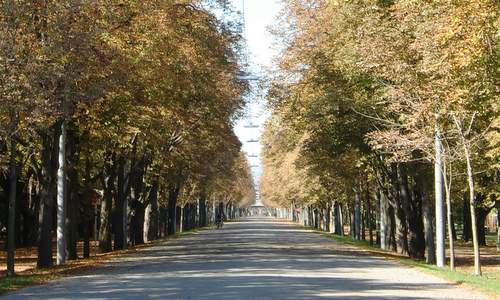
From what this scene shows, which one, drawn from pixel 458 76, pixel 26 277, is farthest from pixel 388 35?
pixel 26 277

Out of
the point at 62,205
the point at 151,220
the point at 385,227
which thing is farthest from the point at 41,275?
the point at 151,220

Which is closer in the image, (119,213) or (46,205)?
(46,205)

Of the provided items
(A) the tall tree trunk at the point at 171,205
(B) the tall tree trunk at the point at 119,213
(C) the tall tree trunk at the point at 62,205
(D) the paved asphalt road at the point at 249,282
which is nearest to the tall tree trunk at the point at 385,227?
(B) the tall tree trunk at the point at 119,213

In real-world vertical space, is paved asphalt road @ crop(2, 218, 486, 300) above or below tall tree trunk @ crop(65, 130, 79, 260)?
below

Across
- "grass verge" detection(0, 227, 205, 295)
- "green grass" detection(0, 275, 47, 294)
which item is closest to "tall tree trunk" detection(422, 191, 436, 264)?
"grass verge" detection(0, 227, 205, 295)

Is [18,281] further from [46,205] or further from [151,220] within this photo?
[151,220]

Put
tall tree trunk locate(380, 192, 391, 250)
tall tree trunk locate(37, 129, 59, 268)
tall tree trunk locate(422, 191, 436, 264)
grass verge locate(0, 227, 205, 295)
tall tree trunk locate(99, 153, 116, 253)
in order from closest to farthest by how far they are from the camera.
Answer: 1. grass verge locate(0, 227, 205, 295)
2. tall tree trunk locate(37, 129, 59, 268)
3. tall tree trunk locate(422, 191, 436, 264)
4. tall tree trunk locate(99, 153, 116, 253)
5. tall tree trunk locate(380, 192, 391, 250)

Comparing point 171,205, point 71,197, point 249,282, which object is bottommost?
point 249,282

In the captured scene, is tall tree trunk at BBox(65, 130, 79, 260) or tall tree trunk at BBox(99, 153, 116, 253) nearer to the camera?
tall tree trunk at BBox(65, 130, 79, 260)

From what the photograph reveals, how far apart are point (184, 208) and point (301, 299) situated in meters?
67.8

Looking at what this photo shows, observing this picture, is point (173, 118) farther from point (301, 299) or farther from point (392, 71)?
point (301, 299)

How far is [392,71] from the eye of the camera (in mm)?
21031

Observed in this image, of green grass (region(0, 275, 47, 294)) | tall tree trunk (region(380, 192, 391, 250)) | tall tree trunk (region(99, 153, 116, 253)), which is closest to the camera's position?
green grass (region(0, 275, 47, 294))

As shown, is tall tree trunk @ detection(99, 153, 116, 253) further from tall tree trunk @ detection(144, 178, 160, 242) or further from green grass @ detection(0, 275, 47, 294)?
green grass @ detection(0, 275, 47, 294)
